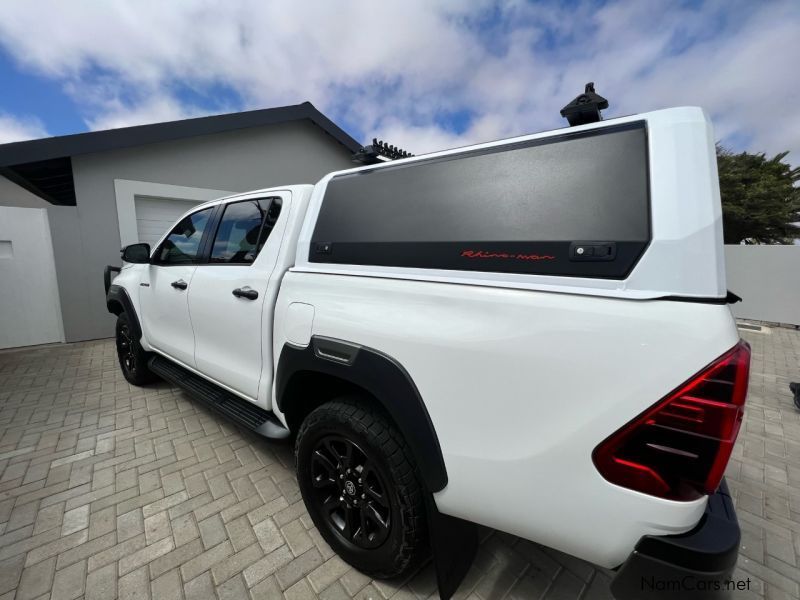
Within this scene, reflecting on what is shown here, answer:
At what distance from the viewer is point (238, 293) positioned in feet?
7.27

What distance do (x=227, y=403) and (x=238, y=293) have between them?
876 mm

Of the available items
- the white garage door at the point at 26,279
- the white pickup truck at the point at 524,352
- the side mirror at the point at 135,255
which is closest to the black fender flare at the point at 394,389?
the white pickup truck at the point at 524,352

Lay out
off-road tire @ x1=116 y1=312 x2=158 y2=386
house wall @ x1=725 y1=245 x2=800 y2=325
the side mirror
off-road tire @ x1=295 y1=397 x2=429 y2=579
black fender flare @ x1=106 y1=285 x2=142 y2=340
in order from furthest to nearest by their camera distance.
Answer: house wall @ x1=725 y1=245 x2=800 y2=325 < off-road tire @ x1=116 y1=312 x2=158 y2=386 < black fender flare @ x1=106 y1=285 x2=142 y2=340 < the side mirror < off-road tire @ x1=295 y1=397 x2=429 y2=579

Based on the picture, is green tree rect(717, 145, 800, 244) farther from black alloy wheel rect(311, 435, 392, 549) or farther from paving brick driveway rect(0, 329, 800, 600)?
black alloy wheel rect(311, 435, 392, 549)

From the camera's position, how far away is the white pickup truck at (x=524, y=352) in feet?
3.16

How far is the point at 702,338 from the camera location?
Answer: 2.99 ft

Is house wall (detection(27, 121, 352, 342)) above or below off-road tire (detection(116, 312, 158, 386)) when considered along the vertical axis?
above

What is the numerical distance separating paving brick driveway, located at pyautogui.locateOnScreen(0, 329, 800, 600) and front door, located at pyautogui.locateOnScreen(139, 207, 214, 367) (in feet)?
2.54

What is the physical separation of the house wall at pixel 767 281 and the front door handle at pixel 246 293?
34.5 ft

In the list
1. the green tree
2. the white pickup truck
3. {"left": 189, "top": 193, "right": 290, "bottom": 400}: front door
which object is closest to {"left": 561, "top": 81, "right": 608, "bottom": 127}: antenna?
the white pickup truck

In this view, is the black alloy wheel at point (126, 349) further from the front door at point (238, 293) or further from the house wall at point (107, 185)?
the house wall at point (107, 185)

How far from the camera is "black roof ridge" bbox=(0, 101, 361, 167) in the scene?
192 inches

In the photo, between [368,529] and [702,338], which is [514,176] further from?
[368,529]

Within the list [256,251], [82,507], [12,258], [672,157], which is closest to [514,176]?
[672,157]
